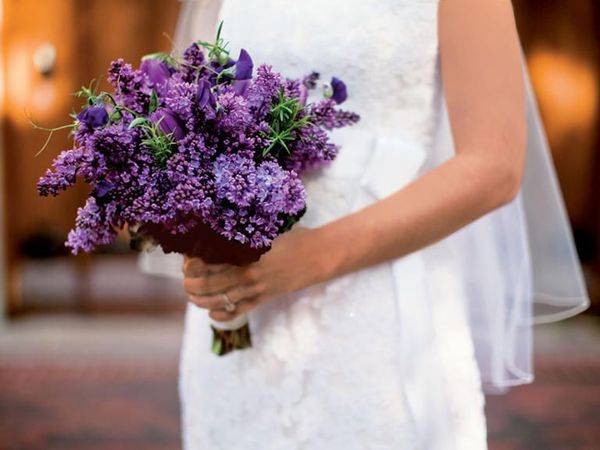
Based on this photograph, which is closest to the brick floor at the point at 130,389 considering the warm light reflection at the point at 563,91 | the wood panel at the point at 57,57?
the wood panel at the point at 57,57

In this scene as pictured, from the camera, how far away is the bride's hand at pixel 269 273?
1274 millimetres

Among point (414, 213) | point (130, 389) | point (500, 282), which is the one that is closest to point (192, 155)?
point (414, 213)

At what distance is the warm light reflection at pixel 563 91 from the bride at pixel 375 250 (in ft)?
19.0

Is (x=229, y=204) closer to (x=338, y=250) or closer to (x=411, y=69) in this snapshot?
(x=338, y=250)

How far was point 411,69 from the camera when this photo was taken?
1371mm

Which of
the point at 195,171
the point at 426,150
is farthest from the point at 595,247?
the point at 195,171

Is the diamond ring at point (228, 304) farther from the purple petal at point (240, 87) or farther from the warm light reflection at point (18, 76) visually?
the warm light reflection at point (18, 76)

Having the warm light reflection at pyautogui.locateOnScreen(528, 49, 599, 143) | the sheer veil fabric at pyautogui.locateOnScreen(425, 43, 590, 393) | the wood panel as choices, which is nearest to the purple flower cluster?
the sheer veil fabric at pyautogui.locateOnScreen(425, 43, 590, 393)

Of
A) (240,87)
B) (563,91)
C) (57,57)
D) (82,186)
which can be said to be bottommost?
(240,87)

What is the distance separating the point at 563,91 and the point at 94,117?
20.9ft

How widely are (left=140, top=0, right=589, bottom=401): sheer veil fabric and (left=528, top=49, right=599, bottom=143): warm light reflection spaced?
527 cm

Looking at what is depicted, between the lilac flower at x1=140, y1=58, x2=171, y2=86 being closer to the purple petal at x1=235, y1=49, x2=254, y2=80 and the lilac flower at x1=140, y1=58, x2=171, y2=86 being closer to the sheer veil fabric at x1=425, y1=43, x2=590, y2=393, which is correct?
the purple petal at x1=235, y1=49, x2=254, y2=80

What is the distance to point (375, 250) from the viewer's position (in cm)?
130
